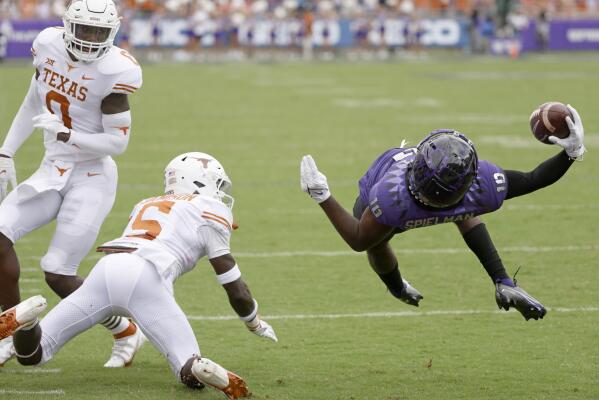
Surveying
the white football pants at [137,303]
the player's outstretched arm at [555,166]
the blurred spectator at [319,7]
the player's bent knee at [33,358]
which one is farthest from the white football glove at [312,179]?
the blurred spectator at [319,7]

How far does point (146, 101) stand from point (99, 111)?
517 inches

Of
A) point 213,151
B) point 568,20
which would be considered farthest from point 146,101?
point 568,20

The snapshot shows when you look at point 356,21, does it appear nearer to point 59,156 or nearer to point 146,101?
point 146,101

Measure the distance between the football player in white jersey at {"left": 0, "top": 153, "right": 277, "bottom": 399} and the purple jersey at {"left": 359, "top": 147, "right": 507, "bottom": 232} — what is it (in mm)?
689

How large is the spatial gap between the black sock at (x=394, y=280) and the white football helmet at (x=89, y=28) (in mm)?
1857

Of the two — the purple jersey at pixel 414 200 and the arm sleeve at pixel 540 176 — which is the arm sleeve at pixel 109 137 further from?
the arm sleeve at pixel 540 176

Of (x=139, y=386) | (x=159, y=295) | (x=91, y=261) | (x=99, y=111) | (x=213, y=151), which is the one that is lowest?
(x=213, y=151)

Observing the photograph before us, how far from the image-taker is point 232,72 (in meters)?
24.8

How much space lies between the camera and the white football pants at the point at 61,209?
5.29 m

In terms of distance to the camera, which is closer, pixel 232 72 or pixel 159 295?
pixel 159 295

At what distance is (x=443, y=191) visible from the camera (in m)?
4.72

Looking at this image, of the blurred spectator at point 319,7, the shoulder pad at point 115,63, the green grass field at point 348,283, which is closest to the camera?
the green grass field at point 348,283

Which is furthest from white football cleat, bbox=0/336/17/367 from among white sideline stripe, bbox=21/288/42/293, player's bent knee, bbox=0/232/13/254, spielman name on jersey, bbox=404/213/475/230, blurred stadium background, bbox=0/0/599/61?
blurred stadium background, bbox=0/0/599/61

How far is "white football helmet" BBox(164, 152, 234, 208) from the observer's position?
5.04 meters
